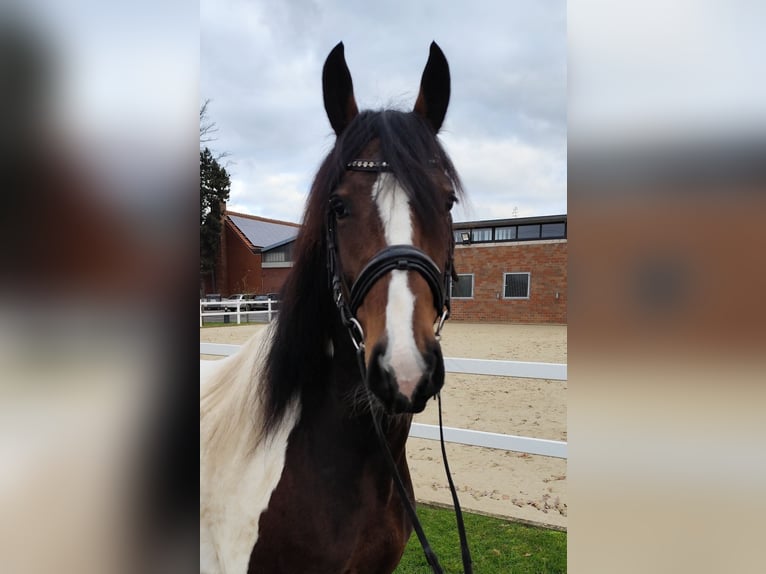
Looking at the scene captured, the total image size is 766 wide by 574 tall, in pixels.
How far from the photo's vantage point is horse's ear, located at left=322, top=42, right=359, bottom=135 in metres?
1.59

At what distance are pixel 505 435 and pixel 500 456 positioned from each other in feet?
4.17

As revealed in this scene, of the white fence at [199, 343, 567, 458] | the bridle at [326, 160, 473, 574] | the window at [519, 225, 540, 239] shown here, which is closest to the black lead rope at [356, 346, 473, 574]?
the bridle at [326, 160, 473, 574]

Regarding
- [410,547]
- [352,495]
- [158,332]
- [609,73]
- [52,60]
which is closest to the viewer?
[52,60]

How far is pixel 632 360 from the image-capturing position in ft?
2.26

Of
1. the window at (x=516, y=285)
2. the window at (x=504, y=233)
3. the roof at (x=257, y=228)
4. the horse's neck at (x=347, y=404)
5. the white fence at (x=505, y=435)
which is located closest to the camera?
the horse's neck at (x=347, y=404)

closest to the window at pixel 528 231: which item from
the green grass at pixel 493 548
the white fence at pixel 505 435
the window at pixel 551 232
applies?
the window at pixel 551 232

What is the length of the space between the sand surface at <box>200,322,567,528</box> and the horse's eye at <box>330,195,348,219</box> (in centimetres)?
326

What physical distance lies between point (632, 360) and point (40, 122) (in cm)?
A: 92

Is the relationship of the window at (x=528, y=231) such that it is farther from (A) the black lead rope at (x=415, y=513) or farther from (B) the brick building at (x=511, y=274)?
(A) the black lead rope at (x=415, y=513)

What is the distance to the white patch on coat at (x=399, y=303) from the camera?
3.47 ft

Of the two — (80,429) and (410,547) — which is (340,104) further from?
(410,547)

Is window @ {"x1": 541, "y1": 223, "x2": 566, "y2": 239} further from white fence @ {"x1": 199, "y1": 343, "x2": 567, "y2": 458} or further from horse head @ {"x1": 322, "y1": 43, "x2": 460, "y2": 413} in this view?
horse head @ {"x1": 322, "y1": 43, "x2": 460, "y2": 413}

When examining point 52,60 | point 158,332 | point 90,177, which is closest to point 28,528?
point 158,332

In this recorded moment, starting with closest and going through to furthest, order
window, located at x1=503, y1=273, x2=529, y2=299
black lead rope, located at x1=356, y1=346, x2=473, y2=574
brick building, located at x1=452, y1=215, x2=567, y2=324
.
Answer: black lead rope, located at x1=356, y1=346, x2=473, y2=574, brick building, located at x1=452, y1=215, x2=567, y2=324, window, located at x1=503, y1=273, x2=529, y2=299
